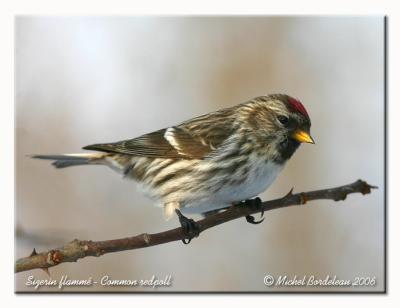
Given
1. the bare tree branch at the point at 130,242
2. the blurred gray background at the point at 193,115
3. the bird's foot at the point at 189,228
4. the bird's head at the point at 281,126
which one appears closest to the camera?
the bare tree branch at the point at 130,242

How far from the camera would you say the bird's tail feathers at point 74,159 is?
7.75 feet

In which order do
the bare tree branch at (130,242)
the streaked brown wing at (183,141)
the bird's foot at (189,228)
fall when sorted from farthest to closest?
the streaked brown wing at (183,141) → the bird's foot at (189,228) → the bare tree branch at (130,242)

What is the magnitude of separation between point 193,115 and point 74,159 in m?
0.53

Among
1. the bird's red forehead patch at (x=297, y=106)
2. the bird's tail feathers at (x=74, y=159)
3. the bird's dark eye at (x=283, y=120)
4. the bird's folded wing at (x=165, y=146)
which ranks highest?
the bird's red forehead patch at (x=297, y=106)

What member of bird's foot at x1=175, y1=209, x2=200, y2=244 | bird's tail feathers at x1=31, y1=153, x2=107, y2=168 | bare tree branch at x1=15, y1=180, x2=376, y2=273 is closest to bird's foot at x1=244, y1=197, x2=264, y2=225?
bare tree branch at x1=15, y1=180, x2=376, y2=273

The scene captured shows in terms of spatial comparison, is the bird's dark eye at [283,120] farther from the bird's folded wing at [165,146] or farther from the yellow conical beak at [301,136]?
the bird's folded wing at [165,146]

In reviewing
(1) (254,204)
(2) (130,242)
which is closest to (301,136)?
(1) (254,204)

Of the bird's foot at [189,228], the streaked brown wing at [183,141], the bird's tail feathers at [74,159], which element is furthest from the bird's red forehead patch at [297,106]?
the bird's tail feathers at [74,159]

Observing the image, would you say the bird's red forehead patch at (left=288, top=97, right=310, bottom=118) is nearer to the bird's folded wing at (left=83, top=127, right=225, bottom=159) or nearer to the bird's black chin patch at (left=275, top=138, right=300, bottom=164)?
the bird's black chin patch at (left=275, top=138, right=300, bottom=164)

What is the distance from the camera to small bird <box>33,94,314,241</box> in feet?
7.20

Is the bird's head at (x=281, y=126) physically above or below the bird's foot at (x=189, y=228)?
above

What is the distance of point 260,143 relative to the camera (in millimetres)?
2260

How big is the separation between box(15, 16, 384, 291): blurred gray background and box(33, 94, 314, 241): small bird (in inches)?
5.0

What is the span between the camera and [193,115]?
8.41ft
